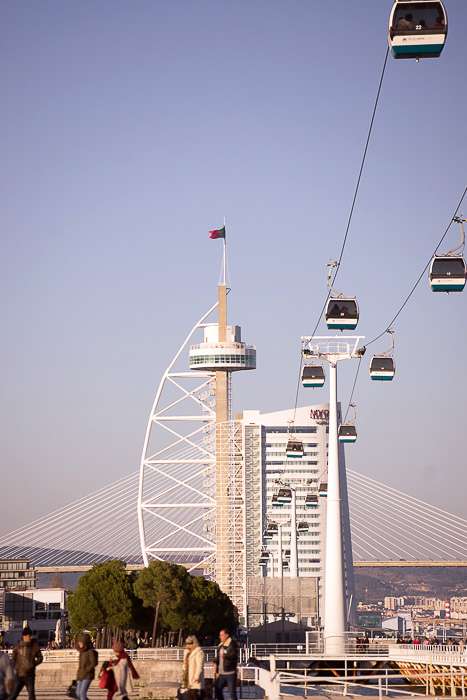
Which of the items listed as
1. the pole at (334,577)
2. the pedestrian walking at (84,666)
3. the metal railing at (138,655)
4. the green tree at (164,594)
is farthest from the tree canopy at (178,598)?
the pedestrian walking at (84,666)

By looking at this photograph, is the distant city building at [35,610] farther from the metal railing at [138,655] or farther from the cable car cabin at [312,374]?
the cable car cabin at [312,374]

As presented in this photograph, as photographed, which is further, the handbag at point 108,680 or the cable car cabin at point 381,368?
the cable car cabin at point 381,368

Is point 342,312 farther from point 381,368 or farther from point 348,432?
point 348,432

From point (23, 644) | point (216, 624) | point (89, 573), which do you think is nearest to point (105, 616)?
point (89, 573)

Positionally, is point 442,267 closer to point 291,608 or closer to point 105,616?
point 105,616

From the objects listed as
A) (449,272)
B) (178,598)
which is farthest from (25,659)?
(178,598)

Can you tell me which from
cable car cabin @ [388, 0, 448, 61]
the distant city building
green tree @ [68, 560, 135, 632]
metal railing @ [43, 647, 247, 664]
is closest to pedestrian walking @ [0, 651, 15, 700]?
cable car cabin @ [388, 0, 448, 61]
